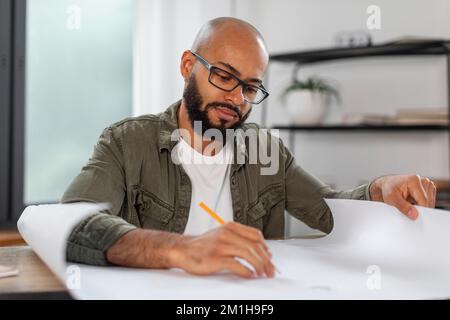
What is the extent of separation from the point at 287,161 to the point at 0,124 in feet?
5.14

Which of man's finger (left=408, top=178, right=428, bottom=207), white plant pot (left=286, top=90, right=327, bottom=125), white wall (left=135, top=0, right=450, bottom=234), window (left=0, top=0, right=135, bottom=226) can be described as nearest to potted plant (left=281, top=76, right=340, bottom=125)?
white plant pot (left=286, top=90, right=327, bottom=125)

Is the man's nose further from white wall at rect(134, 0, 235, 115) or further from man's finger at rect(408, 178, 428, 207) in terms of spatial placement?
white wall at rect(134, 0, 235, 115)

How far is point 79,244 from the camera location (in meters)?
0.88

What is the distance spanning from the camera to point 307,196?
59.1 inches

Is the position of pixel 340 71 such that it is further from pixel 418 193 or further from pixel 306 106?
pixel 418 193

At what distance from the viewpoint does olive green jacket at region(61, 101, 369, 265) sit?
124 cm

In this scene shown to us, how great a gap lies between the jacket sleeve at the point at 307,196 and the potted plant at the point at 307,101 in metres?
1.54

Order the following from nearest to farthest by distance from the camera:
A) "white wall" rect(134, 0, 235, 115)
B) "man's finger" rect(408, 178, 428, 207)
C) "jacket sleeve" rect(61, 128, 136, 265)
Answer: "jacket sleeve" rect(61, 128, 136, 265), "man's finger" rect(408, 178, 428, 207), "white wall" rect(134, 0, 235, 115)

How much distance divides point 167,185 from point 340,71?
2125 millimetres

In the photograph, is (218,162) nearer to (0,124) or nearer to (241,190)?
(241,190)

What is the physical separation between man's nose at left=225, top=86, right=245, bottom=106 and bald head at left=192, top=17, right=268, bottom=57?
10cm
